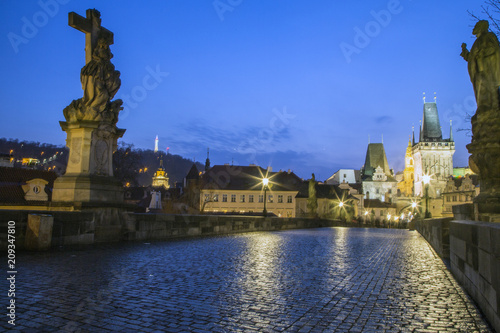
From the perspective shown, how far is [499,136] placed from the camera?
848cm

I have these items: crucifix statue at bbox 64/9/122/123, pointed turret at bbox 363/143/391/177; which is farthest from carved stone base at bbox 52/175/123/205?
pointed turret at bbox 363/143/391/177

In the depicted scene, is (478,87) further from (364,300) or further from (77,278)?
(77,278)

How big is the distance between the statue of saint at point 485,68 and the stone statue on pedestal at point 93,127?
9.30 metres

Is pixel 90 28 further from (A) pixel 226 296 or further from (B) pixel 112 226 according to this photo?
(A) pixel 226 296

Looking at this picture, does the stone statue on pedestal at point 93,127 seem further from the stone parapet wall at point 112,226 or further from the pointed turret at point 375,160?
the pointed turret at point 375,160

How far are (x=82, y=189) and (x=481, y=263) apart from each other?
9.34 meters

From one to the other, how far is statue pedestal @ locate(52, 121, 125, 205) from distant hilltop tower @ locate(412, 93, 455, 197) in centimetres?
15041

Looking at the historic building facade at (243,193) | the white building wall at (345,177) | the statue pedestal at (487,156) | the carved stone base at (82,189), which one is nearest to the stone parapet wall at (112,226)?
the carved stone base at (82,189)

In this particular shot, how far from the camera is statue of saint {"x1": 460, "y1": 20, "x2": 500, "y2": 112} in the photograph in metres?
9.09

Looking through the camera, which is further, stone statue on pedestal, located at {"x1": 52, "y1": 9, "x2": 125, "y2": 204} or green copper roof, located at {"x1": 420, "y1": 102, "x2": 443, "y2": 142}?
green copper roof, located at {"x1": 420, "y1": 102, "x2": 443, "y2": 142}

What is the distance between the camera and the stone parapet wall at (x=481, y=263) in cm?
374

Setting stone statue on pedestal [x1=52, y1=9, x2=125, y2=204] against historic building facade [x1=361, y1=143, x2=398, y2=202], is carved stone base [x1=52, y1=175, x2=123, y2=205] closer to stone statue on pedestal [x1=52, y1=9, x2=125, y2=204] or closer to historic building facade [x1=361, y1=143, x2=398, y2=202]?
stone statue on pedestal [x1=52, y1=9, x2=125, y2=204]

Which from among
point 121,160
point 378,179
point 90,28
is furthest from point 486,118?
point 378,179

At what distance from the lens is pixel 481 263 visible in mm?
4480
